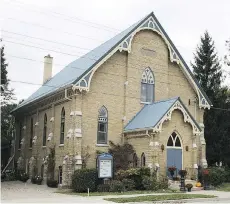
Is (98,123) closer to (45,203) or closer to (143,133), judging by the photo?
(143,133)

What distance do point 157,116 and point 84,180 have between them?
693 centimetres

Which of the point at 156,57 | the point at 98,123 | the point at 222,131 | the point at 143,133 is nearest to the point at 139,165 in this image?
the point at 143,133

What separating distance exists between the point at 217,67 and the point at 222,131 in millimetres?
6701

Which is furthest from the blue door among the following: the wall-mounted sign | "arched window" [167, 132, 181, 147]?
the wall-mounted sign

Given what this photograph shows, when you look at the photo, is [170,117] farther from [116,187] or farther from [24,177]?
[24,177]

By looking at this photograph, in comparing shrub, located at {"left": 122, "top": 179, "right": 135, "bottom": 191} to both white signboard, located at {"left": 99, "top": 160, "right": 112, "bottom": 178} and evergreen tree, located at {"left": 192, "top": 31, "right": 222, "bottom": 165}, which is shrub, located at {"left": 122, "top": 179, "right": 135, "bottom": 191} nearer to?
white signboard, located at {"left": 99, "top": 160, "right": 112, "bottom": 178}

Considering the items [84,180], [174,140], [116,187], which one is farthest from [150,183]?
[174,140]

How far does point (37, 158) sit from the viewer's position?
33.7 metres

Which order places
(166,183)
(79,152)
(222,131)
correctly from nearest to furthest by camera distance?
1. (166,183)
2. (79,152)
3. (222,131)

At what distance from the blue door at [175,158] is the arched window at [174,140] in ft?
1.21

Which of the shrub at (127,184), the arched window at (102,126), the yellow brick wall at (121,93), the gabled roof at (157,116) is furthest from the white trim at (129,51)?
the shrub at (127,184)

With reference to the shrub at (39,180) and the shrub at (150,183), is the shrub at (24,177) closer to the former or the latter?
the shrub at (39,180)

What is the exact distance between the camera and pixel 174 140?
28062 millimetres

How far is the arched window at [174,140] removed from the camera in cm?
2782
